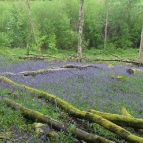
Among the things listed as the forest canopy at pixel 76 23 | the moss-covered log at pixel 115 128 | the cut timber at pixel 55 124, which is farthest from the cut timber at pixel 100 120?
the forest canopy at pixel 76 23

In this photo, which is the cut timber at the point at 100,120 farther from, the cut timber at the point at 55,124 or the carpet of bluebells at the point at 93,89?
the carpet of bluebells at the point at 93,89

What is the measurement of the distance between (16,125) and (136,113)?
426 cm

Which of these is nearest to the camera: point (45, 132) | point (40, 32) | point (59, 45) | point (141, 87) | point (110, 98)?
point (45, 132)

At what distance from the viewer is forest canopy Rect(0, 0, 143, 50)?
61.8 metres

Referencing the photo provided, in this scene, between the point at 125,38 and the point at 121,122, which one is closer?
the point at 121,122

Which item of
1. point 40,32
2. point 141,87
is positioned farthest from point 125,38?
point 141,87

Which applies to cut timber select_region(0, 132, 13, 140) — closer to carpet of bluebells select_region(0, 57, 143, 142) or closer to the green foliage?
carpet of bluebells select_region(0, 57, 143, 142)

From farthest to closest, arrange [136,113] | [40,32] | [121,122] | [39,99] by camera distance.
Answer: [40,32], [136,113], [39,99], [121,122]

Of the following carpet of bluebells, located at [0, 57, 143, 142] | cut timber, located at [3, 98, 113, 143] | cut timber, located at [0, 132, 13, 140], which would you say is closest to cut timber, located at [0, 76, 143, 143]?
cut timber, located at [3, 98, 113, 143]

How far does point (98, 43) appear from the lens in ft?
216

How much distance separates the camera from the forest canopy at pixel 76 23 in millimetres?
61812

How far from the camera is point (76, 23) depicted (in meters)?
64.6

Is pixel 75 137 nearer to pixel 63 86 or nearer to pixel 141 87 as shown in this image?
pixel 63 86

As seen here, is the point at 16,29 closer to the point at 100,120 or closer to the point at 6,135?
the point at 100,120
